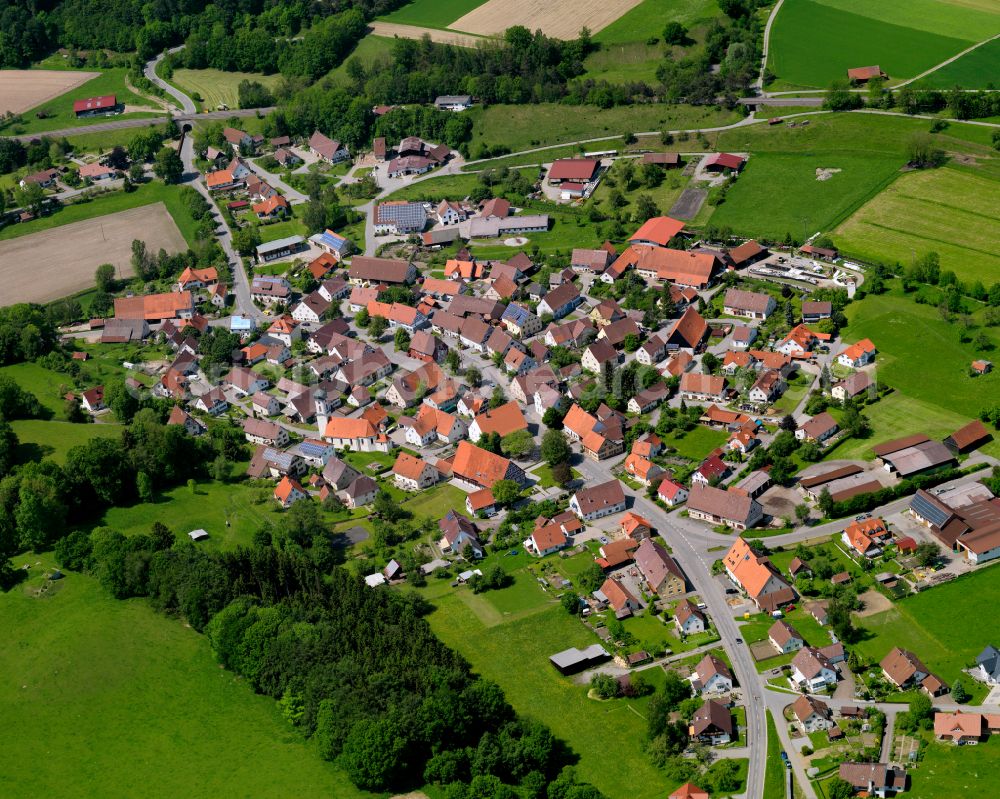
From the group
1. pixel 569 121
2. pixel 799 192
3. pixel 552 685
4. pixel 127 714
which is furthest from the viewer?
pixel 569 121

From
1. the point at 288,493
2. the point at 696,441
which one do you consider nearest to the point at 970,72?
the point at 696,441

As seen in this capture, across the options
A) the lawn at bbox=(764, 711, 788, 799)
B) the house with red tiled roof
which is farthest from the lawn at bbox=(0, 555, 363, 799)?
the lawn at bbox=(764, 711, 788, 799)

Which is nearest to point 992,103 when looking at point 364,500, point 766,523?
point 766,523

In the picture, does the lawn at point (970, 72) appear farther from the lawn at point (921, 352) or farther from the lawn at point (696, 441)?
the lawn at point (696, 441)

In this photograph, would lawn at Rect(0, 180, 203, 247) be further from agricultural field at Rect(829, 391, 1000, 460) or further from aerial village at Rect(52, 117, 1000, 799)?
A: agricultural field at Rect(829, 391, 1000, 460)

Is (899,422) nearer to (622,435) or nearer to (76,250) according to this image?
(622,435)
